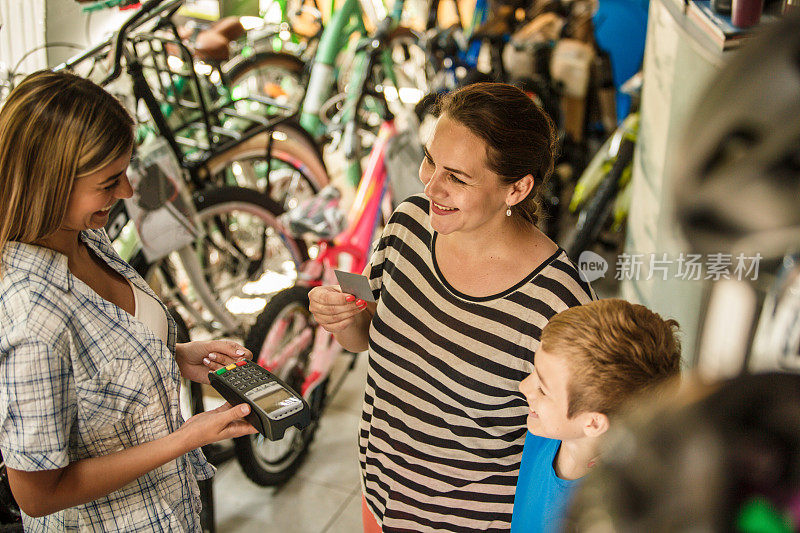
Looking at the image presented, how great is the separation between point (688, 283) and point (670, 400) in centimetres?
189

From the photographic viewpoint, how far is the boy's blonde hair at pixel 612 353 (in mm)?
880

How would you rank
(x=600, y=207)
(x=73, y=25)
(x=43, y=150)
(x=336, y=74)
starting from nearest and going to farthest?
(x=43, y=150)
(x=73, y=25)
(x=600, y=207)
(x=336, y=74)

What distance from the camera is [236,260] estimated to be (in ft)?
9.24

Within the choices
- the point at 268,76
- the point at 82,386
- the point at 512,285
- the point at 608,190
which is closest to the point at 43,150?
the point at 82,386

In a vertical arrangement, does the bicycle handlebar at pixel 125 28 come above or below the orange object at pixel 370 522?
above

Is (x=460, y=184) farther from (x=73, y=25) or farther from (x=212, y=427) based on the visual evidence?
(x=73, y=25)

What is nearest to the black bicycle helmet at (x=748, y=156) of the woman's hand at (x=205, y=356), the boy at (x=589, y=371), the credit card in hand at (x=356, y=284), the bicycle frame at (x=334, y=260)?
the boy at (x=589, y=371)

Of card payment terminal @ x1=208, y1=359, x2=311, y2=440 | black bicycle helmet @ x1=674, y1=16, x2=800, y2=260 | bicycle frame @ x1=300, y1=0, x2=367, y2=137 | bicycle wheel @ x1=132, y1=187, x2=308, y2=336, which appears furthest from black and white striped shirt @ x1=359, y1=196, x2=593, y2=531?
bicycle frame @ x1=300, y1=0, x2=367, y2=137

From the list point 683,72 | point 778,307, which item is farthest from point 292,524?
point 778,307

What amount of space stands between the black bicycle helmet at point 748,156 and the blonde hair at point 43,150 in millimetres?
1021

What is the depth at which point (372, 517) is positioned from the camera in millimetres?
1501

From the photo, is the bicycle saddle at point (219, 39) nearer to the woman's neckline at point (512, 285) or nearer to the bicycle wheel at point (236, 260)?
the bicycle wheel at point (236, 260)

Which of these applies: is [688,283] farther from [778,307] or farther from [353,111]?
[353,111]

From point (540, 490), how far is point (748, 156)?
95 centimetres
